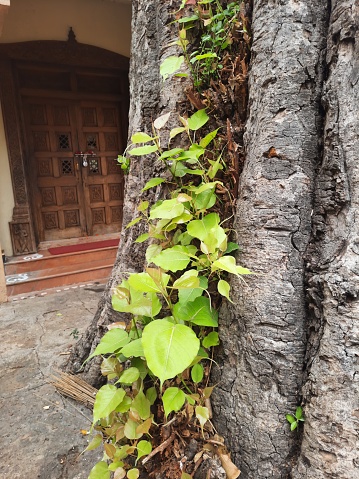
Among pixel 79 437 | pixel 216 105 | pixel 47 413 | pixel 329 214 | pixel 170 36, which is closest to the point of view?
pixel 329 214

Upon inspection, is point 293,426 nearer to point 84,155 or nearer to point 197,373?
point 197,373

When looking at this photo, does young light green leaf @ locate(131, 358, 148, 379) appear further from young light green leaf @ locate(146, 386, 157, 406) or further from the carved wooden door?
the carved wooden door

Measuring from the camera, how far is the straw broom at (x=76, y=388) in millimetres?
1658

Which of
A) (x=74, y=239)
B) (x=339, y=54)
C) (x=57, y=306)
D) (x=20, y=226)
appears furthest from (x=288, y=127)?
(x=74, y=239)

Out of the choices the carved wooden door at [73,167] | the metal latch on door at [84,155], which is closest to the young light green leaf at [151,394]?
the carved wooden door at [73,167]

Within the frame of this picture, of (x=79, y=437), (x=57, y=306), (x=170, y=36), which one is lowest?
(x=57, y=306)

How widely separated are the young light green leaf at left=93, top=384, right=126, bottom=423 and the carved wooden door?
4.25 m

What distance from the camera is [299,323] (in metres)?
0.87

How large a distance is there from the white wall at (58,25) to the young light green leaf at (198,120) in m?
4.06

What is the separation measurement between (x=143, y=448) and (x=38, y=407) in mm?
985

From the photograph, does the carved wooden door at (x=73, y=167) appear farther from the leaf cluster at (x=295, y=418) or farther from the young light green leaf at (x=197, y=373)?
the leaf cluster at (x=295, y=418)

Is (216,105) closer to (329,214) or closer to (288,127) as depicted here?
(288,127)

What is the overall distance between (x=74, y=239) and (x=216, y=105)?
438cm

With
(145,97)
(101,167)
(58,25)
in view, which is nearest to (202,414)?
(145,97)
